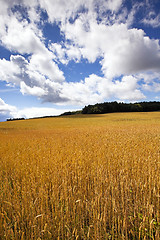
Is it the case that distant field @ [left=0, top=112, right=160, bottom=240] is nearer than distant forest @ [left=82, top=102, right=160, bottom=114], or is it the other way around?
distant field @ [left=0, top=112, right=160, bottom=240]

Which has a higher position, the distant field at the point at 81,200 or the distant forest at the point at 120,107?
the distant forest at the point at 120,107

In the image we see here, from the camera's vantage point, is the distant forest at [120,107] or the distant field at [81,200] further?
the distant forest at [120,107]

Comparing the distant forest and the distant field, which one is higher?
the distant forest

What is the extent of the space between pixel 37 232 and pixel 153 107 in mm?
67670

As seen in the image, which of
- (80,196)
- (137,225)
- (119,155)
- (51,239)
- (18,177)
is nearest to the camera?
(51,239)

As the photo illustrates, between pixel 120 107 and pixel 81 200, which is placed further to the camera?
pixel 120 107

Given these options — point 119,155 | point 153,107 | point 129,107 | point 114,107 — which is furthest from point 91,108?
point 119,155

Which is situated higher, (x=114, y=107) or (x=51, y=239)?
(x=114, y=107)

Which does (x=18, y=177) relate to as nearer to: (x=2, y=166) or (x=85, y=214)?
(x=2, y=166)

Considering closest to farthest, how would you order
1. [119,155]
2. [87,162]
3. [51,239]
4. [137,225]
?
[51,239] → [137,225] → [87,162] → [119,155]

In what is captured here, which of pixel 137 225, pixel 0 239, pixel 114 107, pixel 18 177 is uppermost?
pixel 114 107

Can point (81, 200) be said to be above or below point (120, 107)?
below

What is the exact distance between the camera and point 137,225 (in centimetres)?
244

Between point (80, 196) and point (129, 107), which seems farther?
point (129, 107)
